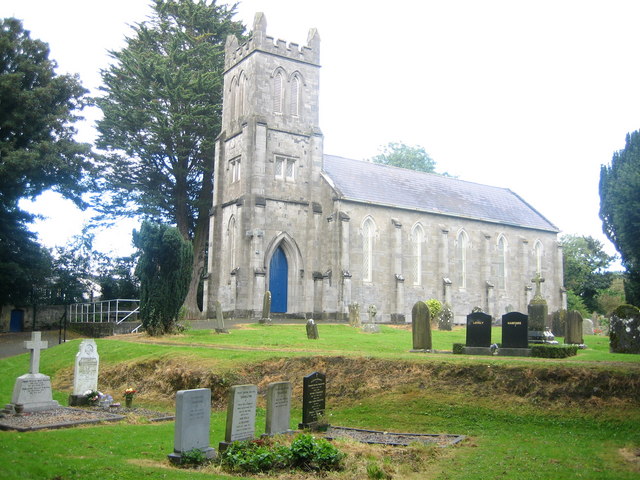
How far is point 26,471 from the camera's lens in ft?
31.4

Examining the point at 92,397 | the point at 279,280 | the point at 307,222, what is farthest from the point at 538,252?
the point at 92,397

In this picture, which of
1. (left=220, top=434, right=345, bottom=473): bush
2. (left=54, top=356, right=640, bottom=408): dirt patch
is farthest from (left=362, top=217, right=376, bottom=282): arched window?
(left=220, top=434, right=345, bottom=473): bush

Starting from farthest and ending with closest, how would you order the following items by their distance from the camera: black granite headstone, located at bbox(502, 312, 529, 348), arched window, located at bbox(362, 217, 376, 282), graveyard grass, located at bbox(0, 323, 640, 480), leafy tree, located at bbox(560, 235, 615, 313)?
leafy tree, located at bbox(560, 235, 615, 313), arched window, located at bbox(362, 217, 376, 282), black granite headstone, located at bbox(502, 312, 529, 348), graveyard grass, located at bbox(0, 323, 640, 480)

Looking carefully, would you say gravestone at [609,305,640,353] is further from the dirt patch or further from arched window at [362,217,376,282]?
arched window at [362,217,376,282]

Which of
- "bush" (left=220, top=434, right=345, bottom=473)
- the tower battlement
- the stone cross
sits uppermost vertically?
the tower battlement

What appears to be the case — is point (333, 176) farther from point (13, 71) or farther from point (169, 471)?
point (169, 471)

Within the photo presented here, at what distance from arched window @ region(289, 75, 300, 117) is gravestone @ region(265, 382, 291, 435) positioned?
95.0 ft

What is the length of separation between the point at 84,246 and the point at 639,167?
35184 millimetres

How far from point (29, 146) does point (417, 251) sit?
2437 centimetres

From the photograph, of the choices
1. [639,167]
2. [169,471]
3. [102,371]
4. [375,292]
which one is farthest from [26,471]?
[375,292]

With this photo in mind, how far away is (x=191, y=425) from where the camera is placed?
11.5 meters

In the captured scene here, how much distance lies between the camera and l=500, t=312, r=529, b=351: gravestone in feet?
64.0

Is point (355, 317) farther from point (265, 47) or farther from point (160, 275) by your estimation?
point (265, 47)

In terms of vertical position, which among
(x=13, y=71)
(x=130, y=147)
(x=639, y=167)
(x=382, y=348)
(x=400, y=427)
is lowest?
(x=400, y=427)
